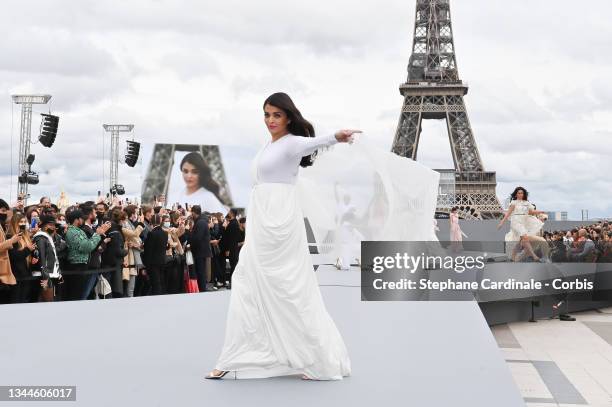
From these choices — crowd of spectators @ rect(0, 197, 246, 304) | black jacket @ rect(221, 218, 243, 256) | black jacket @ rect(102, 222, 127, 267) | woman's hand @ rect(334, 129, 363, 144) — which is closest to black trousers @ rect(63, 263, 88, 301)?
crowd of spectators @ rect(0, 197, 246, 304)

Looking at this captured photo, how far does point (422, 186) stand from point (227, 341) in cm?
342

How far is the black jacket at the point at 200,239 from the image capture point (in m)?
13.0

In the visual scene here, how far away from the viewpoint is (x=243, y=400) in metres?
4.64

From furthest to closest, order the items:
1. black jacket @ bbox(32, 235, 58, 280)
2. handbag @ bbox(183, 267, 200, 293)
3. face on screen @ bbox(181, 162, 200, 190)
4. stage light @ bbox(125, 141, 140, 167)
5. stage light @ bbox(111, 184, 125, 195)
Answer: stage light @ bbox(111, 184, 125, 195) → stage light @ bbox(125, 141, 140, 167) → handbag @ bbox(183, 267, 200, 293) → face on screen @ bbox(181, 162, 200, 190) → black jacket @ bbox(32, 235, 58, 280)

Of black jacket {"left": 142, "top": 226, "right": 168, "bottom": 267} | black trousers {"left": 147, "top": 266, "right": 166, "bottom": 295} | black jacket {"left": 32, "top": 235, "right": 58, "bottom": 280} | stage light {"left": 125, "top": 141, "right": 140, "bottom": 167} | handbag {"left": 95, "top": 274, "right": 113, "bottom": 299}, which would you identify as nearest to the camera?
black jacket {"left": 32, "top": 235, "right": 58, "bottom": 280}

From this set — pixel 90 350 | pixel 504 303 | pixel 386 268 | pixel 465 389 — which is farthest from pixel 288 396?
pixel 504 303

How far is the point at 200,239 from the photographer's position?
13.0m

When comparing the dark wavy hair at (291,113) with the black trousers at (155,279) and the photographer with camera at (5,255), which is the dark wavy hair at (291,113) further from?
the black trousers at (155,279)

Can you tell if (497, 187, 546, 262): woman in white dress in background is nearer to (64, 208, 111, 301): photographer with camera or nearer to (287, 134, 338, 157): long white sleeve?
(64, 208, 111, 301): photographer with camera

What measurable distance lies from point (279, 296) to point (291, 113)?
49.3 inches

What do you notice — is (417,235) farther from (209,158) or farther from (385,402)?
(209,158)

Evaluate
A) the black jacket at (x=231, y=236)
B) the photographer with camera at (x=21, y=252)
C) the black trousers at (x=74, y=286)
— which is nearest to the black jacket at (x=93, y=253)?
the black trousers at (x=74, y=286)

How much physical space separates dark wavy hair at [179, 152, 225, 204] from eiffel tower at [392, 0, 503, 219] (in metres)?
49.0

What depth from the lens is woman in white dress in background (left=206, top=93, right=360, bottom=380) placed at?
5223mm
